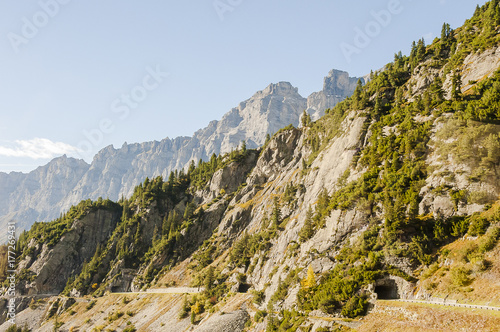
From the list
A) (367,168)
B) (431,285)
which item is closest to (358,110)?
(367,168)

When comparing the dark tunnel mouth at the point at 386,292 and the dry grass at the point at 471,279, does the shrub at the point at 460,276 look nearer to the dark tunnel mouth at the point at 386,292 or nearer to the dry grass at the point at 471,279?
the dry grass at the point at 471,279

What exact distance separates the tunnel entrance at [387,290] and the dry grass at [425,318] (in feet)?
12.3

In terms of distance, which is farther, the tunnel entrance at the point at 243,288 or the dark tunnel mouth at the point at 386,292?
the tunnel entrance at the point at 243,288

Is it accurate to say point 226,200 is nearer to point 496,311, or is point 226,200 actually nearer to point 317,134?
point 317,134

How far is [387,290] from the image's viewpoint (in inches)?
1580

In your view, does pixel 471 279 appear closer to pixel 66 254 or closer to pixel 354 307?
pixel 354 307

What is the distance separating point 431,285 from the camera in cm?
3425

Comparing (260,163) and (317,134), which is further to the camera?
(260,163)

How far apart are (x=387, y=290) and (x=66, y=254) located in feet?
490

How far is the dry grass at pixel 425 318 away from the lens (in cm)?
2497

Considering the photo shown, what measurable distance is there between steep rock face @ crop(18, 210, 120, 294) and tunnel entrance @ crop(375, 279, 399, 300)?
141 metres

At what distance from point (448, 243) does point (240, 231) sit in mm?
80111

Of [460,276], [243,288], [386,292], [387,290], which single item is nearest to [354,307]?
[386,292]

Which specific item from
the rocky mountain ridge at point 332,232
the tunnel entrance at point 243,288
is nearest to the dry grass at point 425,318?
the rocky mountain ridge at point 332,232
